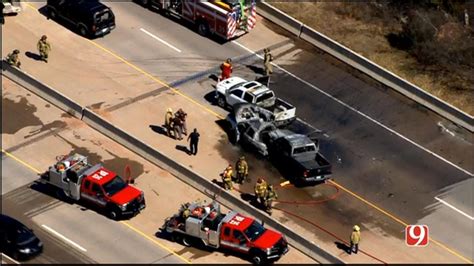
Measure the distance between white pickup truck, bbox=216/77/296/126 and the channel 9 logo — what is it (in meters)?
9.44

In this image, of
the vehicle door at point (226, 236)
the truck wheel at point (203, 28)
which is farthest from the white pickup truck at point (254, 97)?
the vehicle door at point (226, 236)

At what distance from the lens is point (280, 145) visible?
4875 centimetres

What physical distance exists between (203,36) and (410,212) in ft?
56.3

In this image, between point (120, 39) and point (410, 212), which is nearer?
point (410, 212)

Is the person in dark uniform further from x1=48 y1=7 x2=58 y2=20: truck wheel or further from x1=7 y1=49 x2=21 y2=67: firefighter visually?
x1=48 y1=7 x2=58 y2=20: truck wheel

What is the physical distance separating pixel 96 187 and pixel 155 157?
445 cm

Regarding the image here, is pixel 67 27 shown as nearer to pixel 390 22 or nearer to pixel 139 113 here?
pixel 139 113

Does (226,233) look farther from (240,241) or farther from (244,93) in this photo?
(244,93)

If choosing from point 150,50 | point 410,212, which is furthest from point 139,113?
point 410,212

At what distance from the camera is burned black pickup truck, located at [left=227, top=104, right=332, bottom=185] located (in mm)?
47750

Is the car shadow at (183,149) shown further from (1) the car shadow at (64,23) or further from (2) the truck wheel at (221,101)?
(1) the car shadow at (64,23)

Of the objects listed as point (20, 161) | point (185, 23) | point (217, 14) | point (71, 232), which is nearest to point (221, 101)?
point (217, 14)

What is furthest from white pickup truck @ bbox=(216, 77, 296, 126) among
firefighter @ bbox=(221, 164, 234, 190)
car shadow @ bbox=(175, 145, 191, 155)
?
firefighter @ bbox=(221, 164, 234, 190)

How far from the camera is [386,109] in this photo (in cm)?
5456
